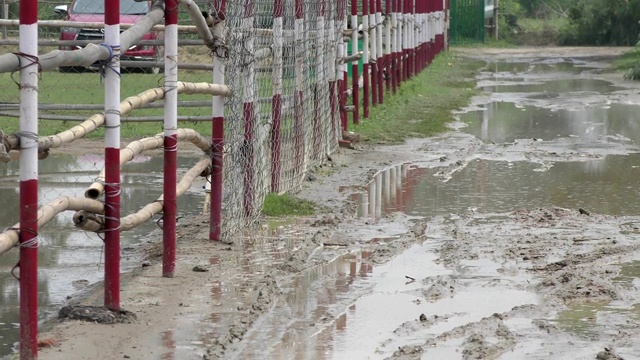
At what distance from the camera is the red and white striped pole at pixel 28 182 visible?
205 inches

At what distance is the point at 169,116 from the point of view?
24.2ft

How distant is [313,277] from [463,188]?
160 inches

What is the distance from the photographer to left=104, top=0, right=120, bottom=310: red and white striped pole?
6184 millimetres

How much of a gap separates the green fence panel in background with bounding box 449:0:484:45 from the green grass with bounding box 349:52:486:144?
53.9 ft

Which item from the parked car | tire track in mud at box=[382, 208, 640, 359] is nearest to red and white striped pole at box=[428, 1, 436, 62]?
the parked car

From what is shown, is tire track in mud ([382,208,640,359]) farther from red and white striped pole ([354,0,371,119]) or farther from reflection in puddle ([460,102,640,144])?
red and white striped pole ([354,0,371,119])

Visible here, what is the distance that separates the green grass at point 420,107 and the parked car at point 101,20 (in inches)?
112

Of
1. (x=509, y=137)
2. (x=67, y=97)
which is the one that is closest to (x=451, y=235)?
(x=509, y=137)

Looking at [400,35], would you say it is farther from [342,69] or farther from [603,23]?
[603,23]

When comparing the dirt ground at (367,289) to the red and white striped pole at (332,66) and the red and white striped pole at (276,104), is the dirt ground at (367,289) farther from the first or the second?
the red and white striped pole at (332,66)

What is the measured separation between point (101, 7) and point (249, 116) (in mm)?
11075

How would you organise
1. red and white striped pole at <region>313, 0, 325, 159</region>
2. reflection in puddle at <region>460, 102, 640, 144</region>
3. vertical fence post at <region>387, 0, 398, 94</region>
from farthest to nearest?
vertical fence post at <region>387, 0, 398, 94</region> → reflection in puddle at <region>460, 102, 640, 144</region> → red and white striped pole at <region>313, 0, 325, 159</region>

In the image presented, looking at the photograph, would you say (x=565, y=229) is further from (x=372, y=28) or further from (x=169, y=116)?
(x=372, y=28)

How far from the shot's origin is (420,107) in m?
20.2
